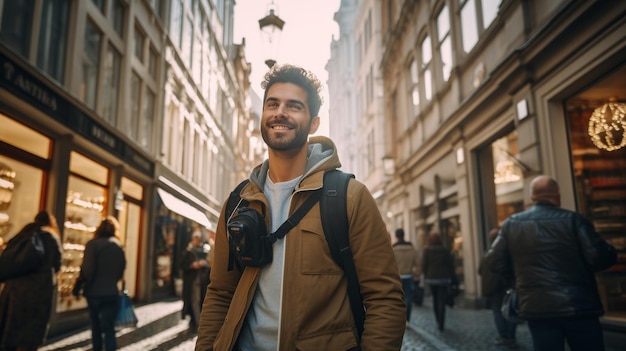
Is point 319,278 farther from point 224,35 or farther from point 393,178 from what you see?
point 224,35

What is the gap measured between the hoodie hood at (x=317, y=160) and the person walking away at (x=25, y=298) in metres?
4.24

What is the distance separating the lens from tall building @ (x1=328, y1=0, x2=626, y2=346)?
23.8ft

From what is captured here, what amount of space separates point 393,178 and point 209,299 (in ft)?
68.8

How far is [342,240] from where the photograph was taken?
76.9 inches

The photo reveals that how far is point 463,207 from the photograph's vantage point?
13.0 metres

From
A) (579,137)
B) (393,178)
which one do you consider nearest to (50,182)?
(579,137)

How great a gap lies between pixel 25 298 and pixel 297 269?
4.77 m

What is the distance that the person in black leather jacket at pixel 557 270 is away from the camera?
3.53 metres

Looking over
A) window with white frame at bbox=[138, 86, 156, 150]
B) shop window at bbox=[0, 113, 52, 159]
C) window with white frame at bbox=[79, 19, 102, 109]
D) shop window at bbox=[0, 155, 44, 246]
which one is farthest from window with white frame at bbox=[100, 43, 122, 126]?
shop window at bbox=[0, 155, 44, 246]

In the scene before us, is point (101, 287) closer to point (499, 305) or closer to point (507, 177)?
point (499, 305)

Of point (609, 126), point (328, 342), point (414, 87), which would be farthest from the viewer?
point (414, 87)

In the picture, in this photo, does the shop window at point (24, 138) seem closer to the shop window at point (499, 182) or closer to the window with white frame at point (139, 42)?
the window with white frame at point (139, 42)

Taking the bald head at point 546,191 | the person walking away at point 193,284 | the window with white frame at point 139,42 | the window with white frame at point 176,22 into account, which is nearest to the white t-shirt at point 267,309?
the bald head at point 546,191

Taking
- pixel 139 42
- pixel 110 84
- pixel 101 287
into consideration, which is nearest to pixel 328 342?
pixel 101 287
